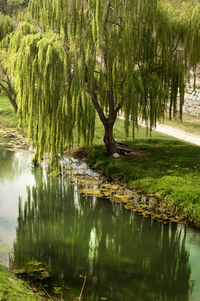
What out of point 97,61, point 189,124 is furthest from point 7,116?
point 97,61

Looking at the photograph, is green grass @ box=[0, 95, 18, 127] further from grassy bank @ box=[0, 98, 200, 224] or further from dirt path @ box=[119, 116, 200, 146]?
dirt path @ box=[119, 116, 200, 146]

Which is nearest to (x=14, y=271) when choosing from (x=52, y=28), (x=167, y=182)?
(x=167, y=182)

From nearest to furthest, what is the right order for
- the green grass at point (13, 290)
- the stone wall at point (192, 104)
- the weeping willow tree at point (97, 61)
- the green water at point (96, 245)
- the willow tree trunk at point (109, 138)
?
the green grass at point (13, 290) < the green water at point (96, 245) < the weeping willow tree at point (97, 61) < the willow tree trunk at point (109, 138) < the stone wall at point (192, 104)

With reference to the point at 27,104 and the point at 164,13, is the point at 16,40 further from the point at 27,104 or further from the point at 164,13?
the point at 164,13

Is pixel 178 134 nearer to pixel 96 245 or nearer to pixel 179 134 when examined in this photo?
pixel 179 134

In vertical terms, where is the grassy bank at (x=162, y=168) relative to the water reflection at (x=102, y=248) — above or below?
above

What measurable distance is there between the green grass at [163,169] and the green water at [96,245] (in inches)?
46.9

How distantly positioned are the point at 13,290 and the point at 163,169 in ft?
29.7

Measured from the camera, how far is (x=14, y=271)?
7.74 meters

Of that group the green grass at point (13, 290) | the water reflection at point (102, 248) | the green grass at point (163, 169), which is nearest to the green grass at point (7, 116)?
the green grass at point (163, 169)

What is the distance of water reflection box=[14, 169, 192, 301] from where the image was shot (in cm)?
770

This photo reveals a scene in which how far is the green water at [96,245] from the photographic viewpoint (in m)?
7.68

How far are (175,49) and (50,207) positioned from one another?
8128mm

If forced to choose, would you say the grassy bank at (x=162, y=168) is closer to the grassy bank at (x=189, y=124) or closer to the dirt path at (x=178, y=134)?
the dirt path at (x=178, y=134)
